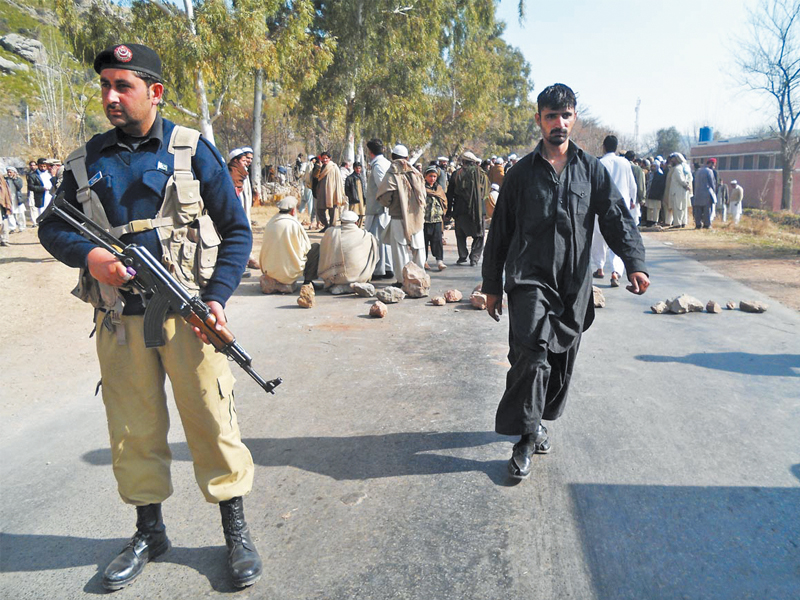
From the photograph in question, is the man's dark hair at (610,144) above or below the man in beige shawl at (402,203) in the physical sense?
above

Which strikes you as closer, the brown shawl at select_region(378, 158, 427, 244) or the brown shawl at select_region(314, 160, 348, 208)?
the brown shawl at select_region(378, 158, 427, 244)

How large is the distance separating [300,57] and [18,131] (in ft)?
114

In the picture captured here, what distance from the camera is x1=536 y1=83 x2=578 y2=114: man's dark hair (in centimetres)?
348

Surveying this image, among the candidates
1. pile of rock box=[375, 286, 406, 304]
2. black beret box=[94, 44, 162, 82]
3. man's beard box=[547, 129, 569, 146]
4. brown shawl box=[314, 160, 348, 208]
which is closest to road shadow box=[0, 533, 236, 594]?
black beret box=[94, 44, 162, 82]

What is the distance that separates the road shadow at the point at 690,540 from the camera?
257 cm

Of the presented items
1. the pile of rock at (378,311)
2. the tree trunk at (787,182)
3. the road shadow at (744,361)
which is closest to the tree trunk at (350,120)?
the pile of rock at (378,311)

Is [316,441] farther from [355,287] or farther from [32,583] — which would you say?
[355,287]

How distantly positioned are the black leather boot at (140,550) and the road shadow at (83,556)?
0.04m

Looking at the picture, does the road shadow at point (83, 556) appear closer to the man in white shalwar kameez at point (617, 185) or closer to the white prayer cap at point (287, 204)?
the man in white shalwar kameez at point (617, 185)

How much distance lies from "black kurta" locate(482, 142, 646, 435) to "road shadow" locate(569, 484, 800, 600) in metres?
0.57

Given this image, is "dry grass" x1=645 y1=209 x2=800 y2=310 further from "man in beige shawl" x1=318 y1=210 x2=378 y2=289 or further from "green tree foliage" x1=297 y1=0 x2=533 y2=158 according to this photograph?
"green tree foliage" x1=297 y1=0 x2=533 y2=158

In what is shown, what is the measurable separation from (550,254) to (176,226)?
6.12ft

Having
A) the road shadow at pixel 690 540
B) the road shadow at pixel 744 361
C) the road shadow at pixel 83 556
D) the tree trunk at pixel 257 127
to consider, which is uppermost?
the tree trunk at pixel 257 127

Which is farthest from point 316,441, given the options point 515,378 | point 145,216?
point 145,216
